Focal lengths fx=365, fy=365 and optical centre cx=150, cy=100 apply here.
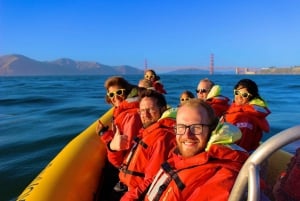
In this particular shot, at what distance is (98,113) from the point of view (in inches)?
441

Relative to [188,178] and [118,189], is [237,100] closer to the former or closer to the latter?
[118,189]

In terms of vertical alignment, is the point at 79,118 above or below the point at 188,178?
below

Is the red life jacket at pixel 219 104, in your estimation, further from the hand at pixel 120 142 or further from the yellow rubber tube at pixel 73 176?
the hand at pixel 120 142

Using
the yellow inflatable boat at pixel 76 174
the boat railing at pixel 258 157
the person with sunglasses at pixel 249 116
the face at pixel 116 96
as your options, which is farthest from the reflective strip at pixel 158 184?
the face at pixel 116 96

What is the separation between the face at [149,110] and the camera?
2.31 metres

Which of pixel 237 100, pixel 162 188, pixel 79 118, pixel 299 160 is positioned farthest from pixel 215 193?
pixel 79 118

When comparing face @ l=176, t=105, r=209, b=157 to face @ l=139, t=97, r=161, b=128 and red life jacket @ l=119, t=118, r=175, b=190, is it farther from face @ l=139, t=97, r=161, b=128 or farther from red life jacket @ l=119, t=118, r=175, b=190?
face @ l=139, t=97, r=161, b=128

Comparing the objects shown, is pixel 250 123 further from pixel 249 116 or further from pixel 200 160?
pixel 200 160

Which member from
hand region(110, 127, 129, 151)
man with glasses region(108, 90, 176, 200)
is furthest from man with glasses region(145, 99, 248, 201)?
hand region(110, 127, 129, 151)

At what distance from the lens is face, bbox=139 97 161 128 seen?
2307 millimetres

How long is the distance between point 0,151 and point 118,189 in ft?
14.5

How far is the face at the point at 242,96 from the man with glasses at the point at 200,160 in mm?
1434

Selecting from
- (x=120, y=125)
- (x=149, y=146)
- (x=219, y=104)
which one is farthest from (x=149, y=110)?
(x=219, y=104)

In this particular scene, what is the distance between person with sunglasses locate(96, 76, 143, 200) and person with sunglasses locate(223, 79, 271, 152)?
2.43ft
